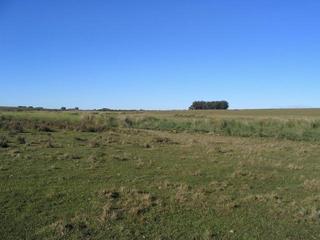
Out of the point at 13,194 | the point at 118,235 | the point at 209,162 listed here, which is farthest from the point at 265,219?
the point at 209,162

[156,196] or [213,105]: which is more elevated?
[213,105]

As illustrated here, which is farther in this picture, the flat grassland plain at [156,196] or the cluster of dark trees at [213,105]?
the cluster of dark trees at [213,105]

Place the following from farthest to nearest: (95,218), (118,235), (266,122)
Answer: (266,122)
(95,218)
(118,235)

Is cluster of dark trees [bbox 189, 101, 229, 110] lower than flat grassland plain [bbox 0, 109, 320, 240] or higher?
higher

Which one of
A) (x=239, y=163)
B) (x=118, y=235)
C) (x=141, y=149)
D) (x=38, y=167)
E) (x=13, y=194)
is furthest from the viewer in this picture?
(x=141, y=149)

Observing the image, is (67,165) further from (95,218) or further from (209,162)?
(95,218)

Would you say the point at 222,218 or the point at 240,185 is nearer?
the point at 222,218

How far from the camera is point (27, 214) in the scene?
9648mm

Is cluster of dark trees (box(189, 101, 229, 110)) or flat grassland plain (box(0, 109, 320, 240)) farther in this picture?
cluster of dark trees (box(189, 101, 229, 110))

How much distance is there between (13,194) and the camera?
37.9 ft

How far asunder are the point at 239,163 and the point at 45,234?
12.1 meters

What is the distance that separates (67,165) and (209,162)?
20.2 ft

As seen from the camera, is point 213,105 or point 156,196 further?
point 213,105

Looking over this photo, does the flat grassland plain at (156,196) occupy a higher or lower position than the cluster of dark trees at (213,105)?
lower
